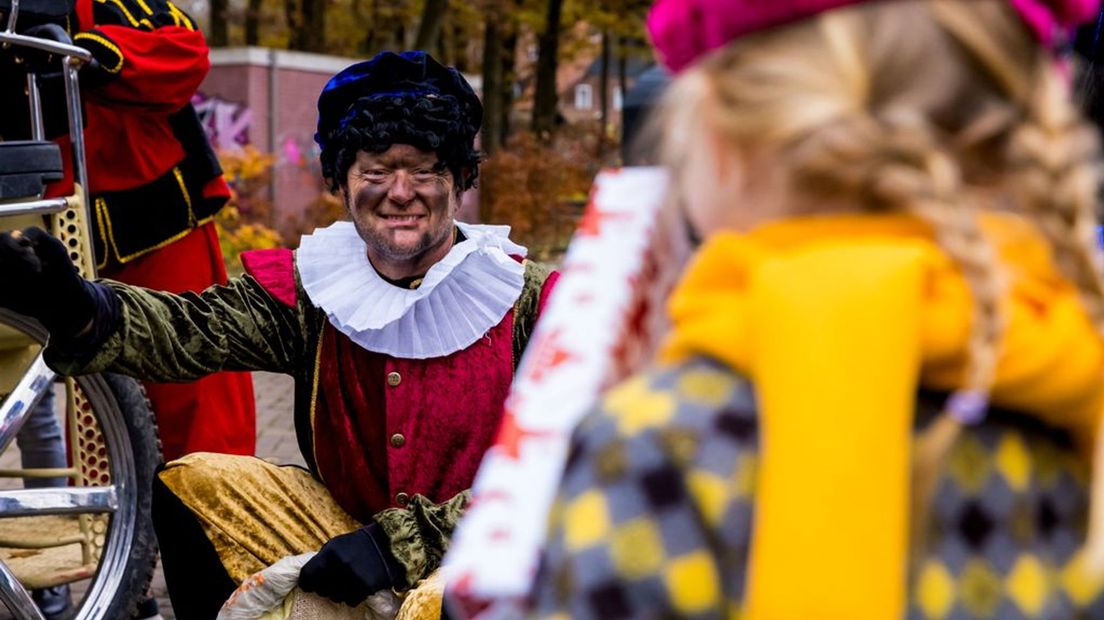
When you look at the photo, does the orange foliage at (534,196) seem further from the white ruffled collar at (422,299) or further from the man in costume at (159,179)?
the white ruffled collar at (422,299)

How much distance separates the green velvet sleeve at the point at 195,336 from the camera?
2.44 meters

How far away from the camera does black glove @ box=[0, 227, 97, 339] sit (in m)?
2.25

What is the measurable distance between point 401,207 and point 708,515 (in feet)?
5.71

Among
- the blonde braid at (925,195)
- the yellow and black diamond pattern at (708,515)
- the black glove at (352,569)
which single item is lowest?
the black glove at (352,569)

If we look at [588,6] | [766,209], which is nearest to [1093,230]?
[766,209]

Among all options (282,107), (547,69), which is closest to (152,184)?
(282,107)

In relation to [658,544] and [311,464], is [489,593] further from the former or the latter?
[311,464]

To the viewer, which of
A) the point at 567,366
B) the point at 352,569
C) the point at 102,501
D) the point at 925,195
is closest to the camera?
the point at 925,195

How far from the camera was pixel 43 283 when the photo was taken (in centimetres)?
228

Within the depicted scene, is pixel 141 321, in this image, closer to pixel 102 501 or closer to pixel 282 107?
pixel 102 501

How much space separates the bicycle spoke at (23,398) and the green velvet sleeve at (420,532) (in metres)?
0.83

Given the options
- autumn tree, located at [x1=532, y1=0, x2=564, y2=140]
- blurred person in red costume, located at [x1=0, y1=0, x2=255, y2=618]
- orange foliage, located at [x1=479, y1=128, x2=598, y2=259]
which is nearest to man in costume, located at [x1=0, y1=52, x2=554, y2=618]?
blurred person in red costume, located at [x1=0, y1=0, x2=255, y2=618]

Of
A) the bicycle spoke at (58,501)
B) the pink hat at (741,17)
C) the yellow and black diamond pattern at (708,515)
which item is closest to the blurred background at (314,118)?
the bicycle spoke at (58,501)

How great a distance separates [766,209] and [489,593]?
361 mm
